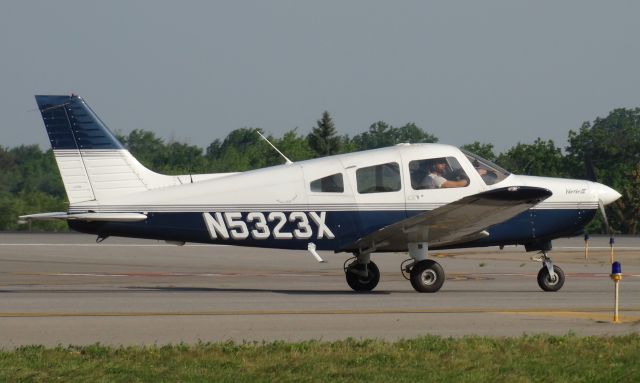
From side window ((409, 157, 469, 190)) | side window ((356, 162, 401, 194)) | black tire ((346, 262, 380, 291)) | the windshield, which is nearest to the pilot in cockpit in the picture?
side window ((409, 157, 469, 190))

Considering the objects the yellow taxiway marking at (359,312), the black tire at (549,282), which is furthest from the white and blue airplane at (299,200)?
the yellow taxiway marking at (359,312)

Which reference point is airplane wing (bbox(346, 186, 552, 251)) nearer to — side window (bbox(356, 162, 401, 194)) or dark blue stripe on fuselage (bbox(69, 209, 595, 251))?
dark blue stripe on fuselage (bbox(69, 209, 595, 251))

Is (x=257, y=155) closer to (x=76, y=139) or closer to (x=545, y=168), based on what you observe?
(x=545, y=168)

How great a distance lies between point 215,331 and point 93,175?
18.2 ft

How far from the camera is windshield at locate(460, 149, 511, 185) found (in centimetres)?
1842

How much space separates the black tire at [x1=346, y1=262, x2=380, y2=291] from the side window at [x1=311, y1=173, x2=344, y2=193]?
5.48 feet

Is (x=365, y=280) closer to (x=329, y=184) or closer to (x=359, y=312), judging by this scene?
(x=329, y=184)

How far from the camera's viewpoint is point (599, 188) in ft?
62.6

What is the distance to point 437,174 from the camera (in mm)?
18250

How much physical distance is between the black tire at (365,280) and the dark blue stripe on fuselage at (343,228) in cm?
89

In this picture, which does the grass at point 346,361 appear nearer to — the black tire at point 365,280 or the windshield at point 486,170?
the windshield at point 486,170

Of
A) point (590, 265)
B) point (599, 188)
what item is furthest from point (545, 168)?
point (599, 188)

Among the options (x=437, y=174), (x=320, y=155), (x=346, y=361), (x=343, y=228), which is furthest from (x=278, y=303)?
(x=320, y=155)

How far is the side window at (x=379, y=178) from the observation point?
1816 centimetres
